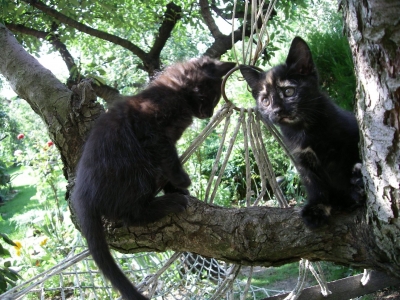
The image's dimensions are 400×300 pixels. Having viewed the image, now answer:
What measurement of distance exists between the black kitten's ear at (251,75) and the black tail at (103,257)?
871 millimetres

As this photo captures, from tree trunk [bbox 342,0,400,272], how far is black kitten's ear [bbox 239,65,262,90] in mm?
616

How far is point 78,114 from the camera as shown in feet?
6.28

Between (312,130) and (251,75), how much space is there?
377 mm

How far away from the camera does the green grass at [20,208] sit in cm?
508

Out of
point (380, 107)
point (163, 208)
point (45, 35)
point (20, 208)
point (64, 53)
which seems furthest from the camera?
point (20, 208)

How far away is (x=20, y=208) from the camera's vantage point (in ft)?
24.9

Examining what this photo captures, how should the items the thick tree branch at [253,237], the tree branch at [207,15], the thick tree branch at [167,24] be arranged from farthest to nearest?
the thick tree branch at [167,24]
the tree branch at [207,15]
the thick tree branch at [253,237]

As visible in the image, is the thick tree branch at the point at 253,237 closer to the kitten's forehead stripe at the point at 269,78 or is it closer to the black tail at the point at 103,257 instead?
the black tail at the point at 103,257

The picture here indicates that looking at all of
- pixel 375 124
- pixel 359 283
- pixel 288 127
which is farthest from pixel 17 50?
pixel 359 283

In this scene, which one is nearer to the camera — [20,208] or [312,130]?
[312,130]

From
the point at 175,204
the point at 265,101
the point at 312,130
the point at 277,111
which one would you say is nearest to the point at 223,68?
the point at 265,101

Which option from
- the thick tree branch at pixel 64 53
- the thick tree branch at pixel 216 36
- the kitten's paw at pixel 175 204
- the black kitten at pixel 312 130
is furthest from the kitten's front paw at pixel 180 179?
the thick tree branch at pixel 216 36

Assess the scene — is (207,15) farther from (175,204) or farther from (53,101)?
(175,204)

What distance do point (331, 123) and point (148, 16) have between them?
2556 mm
